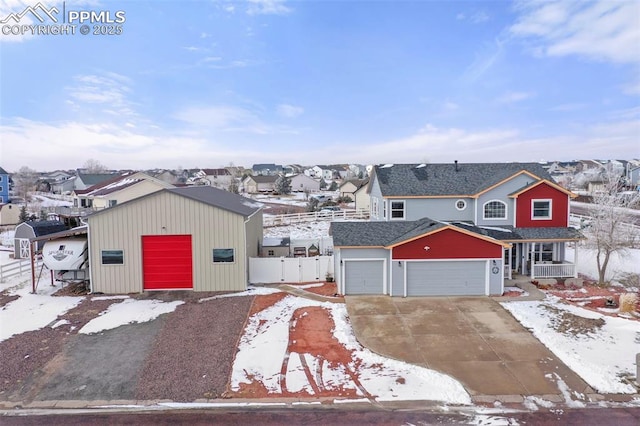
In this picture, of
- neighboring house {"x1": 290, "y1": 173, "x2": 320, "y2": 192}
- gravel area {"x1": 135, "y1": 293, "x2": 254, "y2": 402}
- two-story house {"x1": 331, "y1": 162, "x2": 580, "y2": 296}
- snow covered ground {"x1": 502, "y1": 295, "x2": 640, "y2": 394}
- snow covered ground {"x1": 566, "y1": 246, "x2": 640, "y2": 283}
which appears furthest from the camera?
neighboring house {"x1": 290, "y1": 173, "x2": 320, "y2": 192}

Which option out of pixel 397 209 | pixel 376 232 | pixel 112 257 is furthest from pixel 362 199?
pixel 112 257

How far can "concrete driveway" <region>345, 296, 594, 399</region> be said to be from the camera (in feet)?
33.2

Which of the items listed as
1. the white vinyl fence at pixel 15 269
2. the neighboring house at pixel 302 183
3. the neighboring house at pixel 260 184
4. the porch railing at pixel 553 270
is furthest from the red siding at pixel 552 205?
the neighboring house at pixel 302 183

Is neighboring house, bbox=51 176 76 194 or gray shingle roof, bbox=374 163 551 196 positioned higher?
neighboring house, bbox=51 176 76 194

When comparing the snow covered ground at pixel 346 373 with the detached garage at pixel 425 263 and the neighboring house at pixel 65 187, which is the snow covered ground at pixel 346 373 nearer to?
the detached garage at pixel 425 263

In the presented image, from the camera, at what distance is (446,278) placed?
17.3 m

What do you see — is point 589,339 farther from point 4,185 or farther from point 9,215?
point 4,185

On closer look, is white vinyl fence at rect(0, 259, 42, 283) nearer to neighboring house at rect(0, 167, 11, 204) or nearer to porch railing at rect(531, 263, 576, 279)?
porch railing at rect(531, 263, 576, 279)

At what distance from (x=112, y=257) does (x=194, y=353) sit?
846cm

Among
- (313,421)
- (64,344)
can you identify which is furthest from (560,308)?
(64,344)

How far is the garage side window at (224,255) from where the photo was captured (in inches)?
701

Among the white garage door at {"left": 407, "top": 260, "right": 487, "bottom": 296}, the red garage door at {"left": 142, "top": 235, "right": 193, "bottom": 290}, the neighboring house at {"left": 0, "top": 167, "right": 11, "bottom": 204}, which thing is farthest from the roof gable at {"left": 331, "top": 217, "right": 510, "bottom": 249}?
the neighboring house at {"left": 0, "top": 167, "right": 11, "bottom": 204}

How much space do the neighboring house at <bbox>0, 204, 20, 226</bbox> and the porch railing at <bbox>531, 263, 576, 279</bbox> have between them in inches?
1936

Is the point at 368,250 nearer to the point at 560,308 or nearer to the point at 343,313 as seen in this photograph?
the point at 343,313
